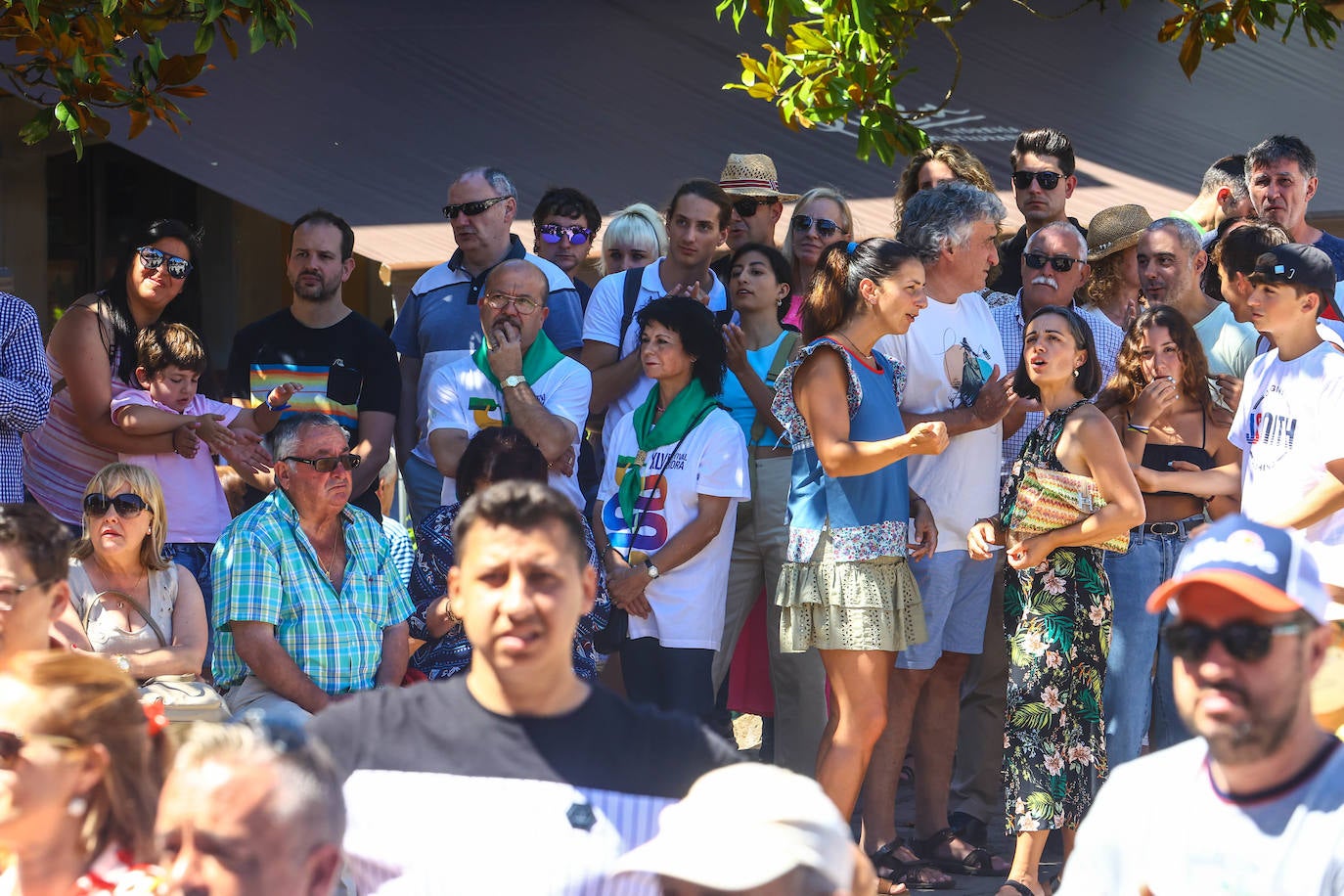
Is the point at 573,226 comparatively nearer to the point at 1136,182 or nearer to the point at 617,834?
the point at 1136,182

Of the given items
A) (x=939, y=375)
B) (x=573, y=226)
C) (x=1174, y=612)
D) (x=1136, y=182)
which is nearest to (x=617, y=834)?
(x=1174, y=612)

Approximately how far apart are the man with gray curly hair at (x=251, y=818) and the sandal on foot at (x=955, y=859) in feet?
9.72

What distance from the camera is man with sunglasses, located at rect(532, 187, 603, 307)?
20.4 feet

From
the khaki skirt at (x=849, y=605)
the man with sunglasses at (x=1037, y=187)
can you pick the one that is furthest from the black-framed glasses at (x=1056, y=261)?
the khaki skirt at (x=849, y=605)

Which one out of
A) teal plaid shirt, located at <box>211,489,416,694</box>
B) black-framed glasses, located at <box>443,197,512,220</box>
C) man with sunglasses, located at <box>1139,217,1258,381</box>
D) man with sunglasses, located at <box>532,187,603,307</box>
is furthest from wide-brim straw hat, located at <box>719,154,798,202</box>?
teal plaid shirt, located at <box>211,489,416,694</box>

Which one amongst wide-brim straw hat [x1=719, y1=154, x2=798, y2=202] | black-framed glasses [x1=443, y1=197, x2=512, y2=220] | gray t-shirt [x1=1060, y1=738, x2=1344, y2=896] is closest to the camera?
gray t-shirt [x1=1060, y1=738, x2=1344, y2=896]

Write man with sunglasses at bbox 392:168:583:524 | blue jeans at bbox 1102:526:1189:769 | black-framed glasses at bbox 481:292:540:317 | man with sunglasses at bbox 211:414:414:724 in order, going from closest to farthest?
man with sunglasses at bbox 211:414:414:724
blue jeans at bbox 1102:526:1189:769
black-framed glasses at bbox 481:292:540:317
man with sunglasses at bbox 392:168:583:524

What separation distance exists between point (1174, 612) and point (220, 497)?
3.81 metres

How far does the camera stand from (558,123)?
760 cm

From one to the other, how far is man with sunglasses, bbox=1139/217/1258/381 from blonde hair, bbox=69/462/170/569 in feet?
10.8

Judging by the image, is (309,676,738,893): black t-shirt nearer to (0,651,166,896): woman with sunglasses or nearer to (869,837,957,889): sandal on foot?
(0,651,166,896): woman with sunglasses

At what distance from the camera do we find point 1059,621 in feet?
15.0

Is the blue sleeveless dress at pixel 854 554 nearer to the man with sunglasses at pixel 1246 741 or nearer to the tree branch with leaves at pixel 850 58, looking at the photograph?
the tree branch with leaves at pixel 850 58

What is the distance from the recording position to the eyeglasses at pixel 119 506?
15.1ft
